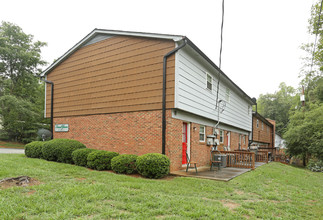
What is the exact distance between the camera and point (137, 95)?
10141 mm

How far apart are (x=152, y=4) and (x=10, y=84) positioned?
2408 cm

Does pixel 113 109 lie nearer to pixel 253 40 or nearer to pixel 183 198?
pixel 183 198

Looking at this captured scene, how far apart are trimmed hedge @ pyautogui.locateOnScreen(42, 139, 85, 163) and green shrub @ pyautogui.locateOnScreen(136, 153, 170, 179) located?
3.99 m

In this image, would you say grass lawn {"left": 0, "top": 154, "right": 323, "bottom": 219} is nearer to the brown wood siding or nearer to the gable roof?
the brown wood siding

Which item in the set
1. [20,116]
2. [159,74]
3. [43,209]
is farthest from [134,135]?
[20,116]

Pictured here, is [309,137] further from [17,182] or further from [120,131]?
[17,182]

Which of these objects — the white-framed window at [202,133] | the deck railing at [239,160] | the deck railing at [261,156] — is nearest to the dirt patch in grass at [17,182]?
the white-framed window at [202,133]

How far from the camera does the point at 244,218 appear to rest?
437 cm

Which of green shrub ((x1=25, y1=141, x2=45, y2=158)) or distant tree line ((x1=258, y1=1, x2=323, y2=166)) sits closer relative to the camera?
green shrub ((x1=25, y1=141, x2=45, y2=158))

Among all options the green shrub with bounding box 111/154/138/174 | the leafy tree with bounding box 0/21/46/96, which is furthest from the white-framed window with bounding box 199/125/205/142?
the leafy tree with bounding box 0/21/46/96

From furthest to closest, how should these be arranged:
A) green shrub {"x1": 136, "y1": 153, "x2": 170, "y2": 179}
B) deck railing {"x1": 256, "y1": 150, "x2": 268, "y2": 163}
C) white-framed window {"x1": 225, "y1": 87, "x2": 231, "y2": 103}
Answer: deck railing {"x1": 256, "y1": 150, "x2": 268, "y2": 163}
white-framed window {"x1": 225, "y1": 87, "x2": 231, "y2": 103}
green shrub {"x1": 136, "y1": 153, "x2": 170, "y2": 179}

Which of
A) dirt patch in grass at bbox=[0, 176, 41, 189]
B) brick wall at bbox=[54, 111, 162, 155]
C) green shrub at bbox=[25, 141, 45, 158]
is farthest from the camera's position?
green shrub at bbox=[25, 141, 45, 158]

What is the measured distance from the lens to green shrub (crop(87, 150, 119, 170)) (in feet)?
30.1

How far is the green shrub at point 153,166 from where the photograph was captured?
786 cm
